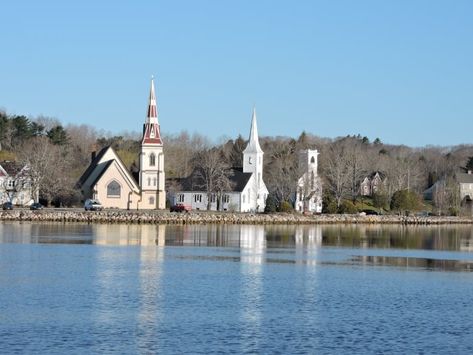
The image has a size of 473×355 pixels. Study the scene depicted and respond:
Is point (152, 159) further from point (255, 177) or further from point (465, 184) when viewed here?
point (465, 184)

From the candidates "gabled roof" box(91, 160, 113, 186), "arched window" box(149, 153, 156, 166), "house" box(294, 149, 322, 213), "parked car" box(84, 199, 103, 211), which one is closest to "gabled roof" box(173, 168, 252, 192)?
"house" box(294, 149, 322, 213)

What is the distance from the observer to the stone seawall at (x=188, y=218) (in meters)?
80.0

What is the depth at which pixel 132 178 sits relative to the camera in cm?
9706

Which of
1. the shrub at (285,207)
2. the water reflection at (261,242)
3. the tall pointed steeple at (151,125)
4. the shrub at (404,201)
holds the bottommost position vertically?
the water reflection at (261,242)

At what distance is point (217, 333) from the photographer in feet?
79.7

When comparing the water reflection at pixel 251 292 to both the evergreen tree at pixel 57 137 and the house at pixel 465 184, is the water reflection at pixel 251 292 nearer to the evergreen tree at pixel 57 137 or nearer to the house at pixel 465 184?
the evergreen tree at pixel 57 137

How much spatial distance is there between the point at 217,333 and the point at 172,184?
86.0 m

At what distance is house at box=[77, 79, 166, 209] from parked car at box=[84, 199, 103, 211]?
10.9 ft

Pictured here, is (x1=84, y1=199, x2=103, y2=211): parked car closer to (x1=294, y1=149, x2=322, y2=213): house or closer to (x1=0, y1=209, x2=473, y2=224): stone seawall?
(x1=0, y1=209, x2=473, y2=224): stone seawall

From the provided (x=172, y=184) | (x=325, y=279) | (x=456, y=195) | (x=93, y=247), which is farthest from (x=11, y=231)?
(x=456, y=195)

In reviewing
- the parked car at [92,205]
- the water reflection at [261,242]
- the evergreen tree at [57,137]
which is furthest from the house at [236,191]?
the water reflection at [261,242]

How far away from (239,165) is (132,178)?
3199cm

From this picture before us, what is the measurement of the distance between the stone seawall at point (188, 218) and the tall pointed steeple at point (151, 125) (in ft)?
40.4

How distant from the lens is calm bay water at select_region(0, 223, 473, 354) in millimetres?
23328
